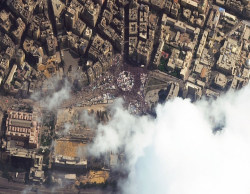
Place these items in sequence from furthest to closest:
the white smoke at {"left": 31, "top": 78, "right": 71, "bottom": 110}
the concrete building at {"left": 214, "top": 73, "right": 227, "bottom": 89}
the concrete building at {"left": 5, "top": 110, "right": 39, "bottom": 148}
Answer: the concrete building at {"left": 214, "top": 73, "right": 227, "bottom": 89} → the white smoke at {"left": 31, "top": 78, "right": 71, "bottom": 110} → the concrete building at {"left": 5, "top": 110, "right": 39, "bottom": 148}

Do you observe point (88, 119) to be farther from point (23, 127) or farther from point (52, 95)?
point (23, 127)

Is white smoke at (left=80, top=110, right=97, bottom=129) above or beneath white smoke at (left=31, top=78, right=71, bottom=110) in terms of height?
beneath

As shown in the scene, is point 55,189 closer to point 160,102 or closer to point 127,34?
point 160,102

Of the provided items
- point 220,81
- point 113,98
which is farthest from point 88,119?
point 220,81

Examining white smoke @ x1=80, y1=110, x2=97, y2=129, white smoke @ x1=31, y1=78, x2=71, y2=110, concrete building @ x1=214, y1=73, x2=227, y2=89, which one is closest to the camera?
white smoke @ x1=80, y1=110, x2=97, y2=129

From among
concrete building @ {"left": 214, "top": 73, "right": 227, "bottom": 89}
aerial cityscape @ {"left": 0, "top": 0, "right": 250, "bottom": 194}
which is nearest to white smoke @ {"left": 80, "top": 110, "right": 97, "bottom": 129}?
aerial cityscape @ {"left": 0, "top": 0, "right": 250, "bottom": 194}

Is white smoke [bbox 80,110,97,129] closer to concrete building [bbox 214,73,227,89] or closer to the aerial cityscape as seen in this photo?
the aerial cityscape

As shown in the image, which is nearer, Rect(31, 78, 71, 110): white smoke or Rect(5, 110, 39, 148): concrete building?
Rect(5, 110, 39, 148): concrete building

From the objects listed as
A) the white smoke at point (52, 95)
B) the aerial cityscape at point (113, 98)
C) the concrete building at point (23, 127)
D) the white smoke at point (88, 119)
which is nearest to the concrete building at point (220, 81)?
the aerial cityscape at point (113, 98)
